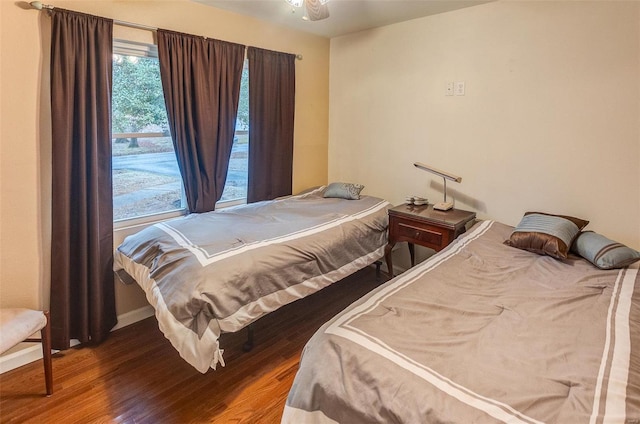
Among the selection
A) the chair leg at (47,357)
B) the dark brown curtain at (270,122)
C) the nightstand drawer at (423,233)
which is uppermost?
the dark brown curtain at (270,122)

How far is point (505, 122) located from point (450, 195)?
2.33 feet

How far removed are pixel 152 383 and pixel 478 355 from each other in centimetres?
175

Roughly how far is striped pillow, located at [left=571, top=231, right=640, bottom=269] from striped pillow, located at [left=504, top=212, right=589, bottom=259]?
6 cm

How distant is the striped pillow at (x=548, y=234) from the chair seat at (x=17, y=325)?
8.85ft

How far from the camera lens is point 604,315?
1491 mm

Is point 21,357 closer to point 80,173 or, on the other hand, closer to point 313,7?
point 80,173

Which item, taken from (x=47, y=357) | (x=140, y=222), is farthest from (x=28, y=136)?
(x=47, y=357)

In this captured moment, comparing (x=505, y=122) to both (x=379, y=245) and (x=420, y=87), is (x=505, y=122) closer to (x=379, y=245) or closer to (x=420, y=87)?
(x=420, y=87)

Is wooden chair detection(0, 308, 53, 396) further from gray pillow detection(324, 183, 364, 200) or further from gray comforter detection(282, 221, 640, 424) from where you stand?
gray pillow detection(324, 183, 364, 200)

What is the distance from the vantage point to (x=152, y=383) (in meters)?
2.03

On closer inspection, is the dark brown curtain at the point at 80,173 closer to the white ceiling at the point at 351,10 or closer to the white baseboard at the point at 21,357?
the white baseboard at the point at 21,357

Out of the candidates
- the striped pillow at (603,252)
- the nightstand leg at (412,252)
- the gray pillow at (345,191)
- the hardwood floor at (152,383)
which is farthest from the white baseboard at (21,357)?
the striped pillow at (603,252)

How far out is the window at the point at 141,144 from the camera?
2.50 m

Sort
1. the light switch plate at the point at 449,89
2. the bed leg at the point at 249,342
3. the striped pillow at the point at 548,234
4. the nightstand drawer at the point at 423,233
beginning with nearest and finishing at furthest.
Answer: the striped pillow at the point at 548,234 → the bed leg at the point at 249,342 → the nightstand drawer at the point at 423,233 → the light switch plate at the point at 449,89
